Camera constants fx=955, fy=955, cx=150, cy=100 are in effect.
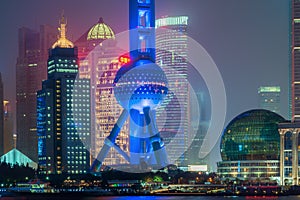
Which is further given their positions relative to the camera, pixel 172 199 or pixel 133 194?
pixel 133 194

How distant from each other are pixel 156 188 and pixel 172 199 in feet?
119

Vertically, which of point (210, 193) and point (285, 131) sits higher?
point (285, 131)

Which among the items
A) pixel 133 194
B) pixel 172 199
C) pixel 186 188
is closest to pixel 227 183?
Answer: pixel 186 188

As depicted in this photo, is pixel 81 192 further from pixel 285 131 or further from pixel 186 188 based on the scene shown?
pixel 285 131

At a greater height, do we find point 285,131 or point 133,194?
point 285,131

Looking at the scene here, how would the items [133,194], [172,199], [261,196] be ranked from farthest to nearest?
[133,194]
[261,196]
[172,199]

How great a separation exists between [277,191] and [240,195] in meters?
7.77

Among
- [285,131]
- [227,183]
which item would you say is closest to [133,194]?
[227,183]

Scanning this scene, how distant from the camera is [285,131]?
200 m

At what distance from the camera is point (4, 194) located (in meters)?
198

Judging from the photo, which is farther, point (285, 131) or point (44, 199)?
point (285, 131)

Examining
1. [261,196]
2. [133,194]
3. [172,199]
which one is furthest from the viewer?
[133,194]

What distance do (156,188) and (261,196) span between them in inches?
1111

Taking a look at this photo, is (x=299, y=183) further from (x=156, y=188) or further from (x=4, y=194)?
(x=4, y=194)
